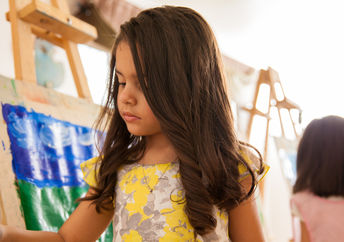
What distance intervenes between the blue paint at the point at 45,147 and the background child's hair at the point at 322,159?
1.06m

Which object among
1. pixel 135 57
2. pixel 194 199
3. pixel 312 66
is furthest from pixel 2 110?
pixel 312 66

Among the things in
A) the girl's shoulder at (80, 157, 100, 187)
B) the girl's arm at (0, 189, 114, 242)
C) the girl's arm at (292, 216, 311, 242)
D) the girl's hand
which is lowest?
the girl's arm at (292, 216, 311, 242)

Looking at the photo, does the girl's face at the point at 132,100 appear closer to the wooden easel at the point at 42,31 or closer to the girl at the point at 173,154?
the girl at the point at 173,154

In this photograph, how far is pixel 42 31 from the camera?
1214 millimetres

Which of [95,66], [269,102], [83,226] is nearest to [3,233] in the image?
[83,226]

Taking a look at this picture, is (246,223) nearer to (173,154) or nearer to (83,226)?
(173,154)

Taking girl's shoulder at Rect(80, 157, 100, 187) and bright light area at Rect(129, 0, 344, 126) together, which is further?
bright light area at Rect(129, 0, 344, 126)

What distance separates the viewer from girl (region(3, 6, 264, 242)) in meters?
0.72

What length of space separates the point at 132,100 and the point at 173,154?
15 cm

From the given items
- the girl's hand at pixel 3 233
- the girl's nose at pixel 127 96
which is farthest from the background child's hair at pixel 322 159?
the girl's hand at pixel 3 233

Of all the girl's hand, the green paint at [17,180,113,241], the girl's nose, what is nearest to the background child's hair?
the green paint at [17,180,113,241]

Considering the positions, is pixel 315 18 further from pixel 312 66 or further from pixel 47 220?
pixel 47 220

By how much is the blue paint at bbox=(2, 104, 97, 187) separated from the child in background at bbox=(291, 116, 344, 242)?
3.37ft

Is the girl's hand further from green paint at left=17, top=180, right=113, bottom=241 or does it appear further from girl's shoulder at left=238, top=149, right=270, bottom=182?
girl's shoulder at left=238, top=149, right=270, bottom=182
